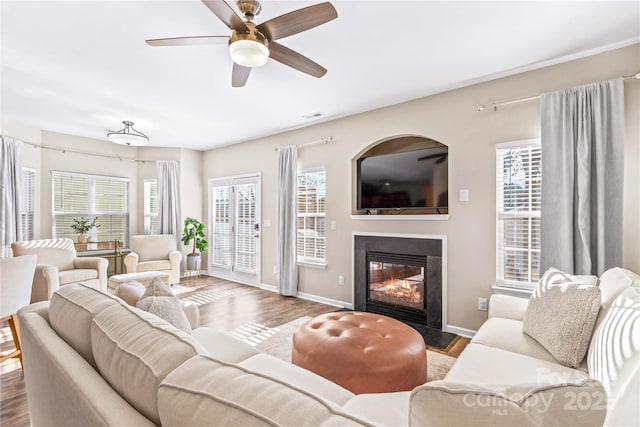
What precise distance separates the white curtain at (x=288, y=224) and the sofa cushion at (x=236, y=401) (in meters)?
3.99

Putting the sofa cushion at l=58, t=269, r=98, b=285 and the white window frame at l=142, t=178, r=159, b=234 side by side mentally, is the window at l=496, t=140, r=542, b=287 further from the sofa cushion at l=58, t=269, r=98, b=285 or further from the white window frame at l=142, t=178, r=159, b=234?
the white window frame at l=142, t=178, r=159, b=234

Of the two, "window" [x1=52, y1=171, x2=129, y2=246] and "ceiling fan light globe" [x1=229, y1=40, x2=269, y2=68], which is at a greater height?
"ceiling fan light globe" [x1=229, y1=40, x2=269, y2=68]

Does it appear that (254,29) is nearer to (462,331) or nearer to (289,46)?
(289,46)

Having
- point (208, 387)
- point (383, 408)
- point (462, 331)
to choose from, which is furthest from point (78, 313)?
point (462, 331)

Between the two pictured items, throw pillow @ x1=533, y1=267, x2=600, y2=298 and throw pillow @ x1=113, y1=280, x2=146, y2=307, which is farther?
throw pillow @ x1=533, y1=267, x2=600, y2=298

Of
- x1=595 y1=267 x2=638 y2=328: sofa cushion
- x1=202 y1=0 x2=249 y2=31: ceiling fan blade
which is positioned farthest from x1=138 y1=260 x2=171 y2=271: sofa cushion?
x1=595 y1=267 x2=638 y2=328: sofa cushion

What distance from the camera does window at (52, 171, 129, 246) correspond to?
5.32m

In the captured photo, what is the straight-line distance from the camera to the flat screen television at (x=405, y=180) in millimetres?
3467

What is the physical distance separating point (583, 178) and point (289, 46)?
2.64 metres

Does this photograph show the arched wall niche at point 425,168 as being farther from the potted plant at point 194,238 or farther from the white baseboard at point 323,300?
the potted plant at point 194,238

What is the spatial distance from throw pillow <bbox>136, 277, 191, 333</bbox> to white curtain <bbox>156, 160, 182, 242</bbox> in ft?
15.6

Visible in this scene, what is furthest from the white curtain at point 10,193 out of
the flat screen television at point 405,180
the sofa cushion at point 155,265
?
the flat screen television at point 405,180

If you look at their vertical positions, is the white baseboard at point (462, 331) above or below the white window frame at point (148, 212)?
below

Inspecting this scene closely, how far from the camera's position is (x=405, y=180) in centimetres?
373
